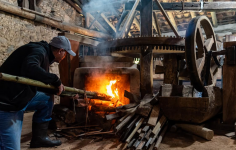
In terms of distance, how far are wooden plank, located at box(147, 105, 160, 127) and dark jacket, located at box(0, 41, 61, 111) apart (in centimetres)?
189

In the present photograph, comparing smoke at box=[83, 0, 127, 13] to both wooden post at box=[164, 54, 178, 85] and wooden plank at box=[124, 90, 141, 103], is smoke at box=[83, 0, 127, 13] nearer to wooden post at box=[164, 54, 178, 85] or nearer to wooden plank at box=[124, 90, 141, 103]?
wooden post at box=[164, 54, 178, 85]

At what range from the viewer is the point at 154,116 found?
3746 millimetres

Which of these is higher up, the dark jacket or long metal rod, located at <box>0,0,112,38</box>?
long metal rod, located at <box>0,0,112,38</box>

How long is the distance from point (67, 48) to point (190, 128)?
263cm

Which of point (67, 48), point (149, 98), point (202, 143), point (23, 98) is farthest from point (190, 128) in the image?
point (23, 98)

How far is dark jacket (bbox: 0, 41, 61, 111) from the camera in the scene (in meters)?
2.26

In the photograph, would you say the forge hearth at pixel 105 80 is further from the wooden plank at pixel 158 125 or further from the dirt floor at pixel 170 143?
the wooden plank at pixel 158 125

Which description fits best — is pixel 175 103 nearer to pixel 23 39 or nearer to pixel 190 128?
pixel 190 128

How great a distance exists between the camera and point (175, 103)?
379cm

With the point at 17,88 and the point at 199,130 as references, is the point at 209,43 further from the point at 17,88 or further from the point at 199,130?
the point at 17,88

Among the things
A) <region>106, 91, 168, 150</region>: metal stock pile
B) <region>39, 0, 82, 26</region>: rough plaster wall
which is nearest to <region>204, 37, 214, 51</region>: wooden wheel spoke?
<region>106, 91, 168, 150</region>: metal stock pile

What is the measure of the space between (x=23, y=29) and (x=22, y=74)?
537cm

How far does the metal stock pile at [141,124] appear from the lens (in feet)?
10.5

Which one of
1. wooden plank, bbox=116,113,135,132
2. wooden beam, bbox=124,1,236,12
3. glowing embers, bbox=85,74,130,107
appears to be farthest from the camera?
wooden beam, bbox=124,1,236,12
